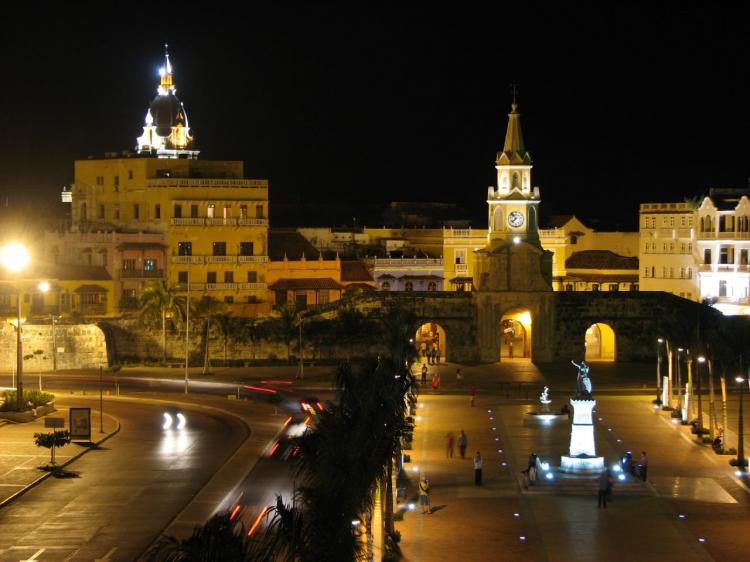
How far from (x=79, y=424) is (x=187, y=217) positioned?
143 ft

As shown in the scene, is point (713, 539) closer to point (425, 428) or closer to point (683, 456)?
point (683, 456)

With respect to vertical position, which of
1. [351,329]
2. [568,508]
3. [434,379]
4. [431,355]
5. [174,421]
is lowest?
[568,508]

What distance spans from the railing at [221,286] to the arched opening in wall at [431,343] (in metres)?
13.4

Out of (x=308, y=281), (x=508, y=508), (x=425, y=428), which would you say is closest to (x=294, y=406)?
(x=425, y=428)

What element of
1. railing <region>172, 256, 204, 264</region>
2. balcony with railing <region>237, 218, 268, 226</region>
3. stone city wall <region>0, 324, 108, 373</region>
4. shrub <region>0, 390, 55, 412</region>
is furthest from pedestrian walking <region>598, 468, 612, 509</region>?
balcony with railing <region>237, 218, 268, 226</region>

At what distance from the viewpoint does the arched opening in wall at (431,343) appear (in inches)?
3620

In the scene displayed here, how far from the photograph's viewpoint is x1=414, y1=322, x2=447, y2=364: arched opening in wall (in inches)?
3620

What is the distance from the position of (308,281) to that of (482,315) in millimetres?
16603

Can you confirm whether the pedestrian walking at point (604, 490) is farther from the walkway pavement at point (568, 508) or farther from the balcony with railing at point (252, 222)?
the balcony with railing at point (252, 222)

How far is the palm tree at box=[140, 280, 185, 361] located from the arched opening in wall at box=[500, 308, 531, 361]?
20.4 metres

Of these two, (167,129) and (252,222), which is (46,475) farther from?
(167,129)

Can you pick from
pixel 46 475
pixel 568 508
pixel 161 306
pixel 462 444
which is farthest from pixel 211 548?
pixel 161 306

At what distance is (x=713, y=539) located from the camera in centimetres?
4306

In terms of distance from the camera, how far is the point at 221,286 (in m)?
101
